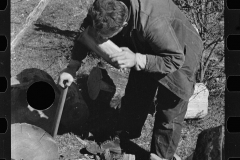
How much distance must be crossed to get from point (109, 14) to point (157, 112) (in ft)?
3.15

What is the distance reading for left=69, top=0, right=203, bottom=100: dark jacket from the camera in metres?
2.17

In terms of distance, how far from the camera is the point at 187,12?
10.0 feet

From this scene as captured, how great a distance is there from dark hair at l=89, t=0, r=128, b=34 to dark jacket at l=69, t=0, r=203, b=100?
11cm

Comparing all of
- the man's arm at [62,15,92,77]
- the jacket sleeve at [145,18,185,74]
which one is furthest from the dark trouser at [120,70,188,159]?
the man's arm at [62,15,92,77]

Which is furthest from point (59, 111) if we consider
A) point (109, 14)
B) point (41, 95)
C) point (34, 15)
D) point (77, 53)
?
point (109, 14)

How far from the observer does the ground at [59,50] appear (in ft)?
8.99

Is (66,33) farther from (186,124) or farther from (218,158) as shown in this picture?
(218,158)

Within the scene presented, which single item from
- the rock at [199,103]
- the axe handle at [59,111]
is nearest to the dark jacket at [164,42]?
the axe handle at [59,111]

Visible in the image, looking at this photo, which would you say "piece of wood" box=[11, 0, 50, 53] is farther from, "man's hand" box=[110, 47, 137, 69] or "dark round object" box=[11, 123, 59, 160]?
"man's hand" box=[110, 47, 137, 69]

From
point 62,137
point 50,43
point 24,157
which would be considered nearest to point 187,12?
point 50,43

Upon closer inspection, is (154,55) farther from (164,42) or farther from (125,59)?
(125,59)

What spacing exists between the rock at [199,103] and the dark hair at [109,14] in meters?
1.26

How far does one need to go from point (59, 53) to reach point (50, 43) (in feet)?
0.35

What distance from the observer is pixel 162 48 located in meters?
2.23
